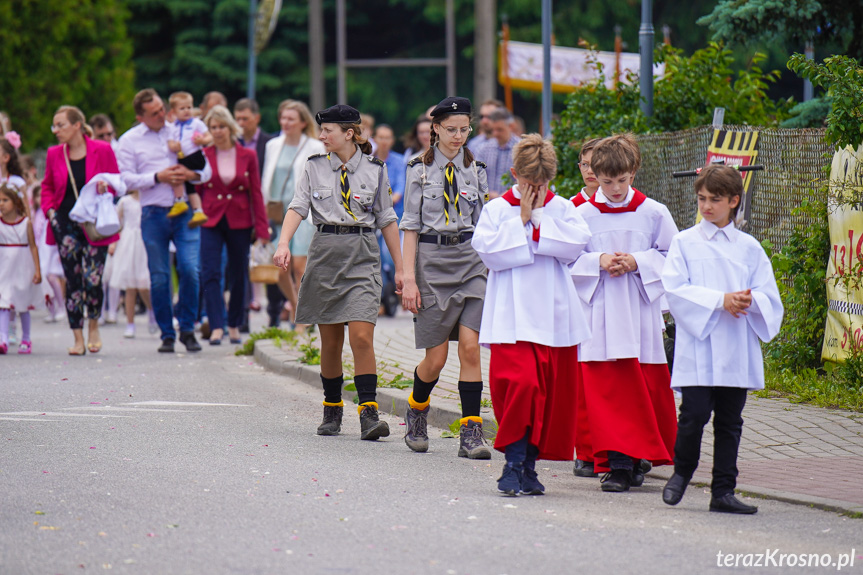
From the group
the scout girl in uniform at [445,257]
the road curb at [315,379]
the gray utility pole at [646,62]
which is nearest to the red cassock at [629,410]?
the scout girl in uniform at [445,257]

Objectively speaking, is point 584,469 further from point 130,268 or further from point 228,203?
point 130,268

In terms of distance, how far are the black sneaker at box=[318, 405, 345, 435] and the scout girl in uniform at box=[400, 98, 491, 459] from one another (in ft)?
2.55

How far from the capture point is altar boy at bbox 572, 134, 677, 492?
6.43 meters

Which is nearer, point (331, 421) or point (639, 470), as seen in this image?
point (639, 470)

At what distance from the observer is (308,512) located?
5.70m

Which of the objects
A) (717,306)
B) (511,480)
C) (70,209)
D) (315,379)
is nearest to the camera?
(717,306)

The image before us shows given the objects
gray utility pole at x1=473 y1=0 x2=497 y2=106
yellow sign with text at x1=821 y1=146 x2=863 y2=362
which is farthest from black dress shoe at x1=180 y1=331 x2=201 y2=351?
gray utility pole at x1=473 y1=0 x2=497 y2=106

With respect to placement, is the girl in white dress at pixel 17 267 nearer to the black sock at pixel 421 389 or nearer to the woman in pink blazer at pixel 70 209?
the woman in pink blazer at pixel 70 209

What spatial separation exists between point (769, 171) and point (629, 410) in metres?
4.12

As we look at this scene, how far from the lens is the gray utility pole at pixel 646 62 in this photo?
11.8m

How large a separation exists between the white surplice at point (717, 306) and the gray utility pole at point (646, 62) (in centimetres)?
616

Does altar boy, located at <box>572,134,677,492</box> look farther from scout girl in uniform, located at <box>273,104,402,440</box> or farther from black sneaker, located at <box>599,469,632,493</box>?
scout girl in uniform, located at <box>273,104,402,440</box>

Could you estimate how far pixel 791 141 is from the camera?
9.70 metres

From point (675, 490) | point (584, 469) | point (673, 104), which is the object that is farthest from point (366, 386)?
point (673, 104)
